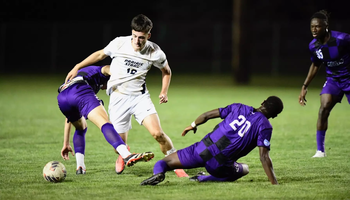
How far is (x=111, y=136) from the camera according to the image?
618 cm

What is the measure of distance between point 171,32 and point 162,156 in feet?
80.7

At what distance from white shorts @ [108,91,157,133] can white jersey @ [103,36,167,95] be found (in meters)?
0.08

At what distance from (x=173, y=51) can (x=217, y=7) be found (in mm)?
5906

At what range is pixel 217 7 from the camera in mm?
37094

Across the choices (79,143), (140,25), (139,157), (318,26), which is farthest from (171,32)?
(139,157)

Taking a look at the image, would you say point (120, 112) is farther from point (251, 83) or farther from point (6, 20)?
point (6, 20)

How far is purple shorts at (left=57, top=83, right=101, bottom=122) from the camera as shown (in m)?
6.47

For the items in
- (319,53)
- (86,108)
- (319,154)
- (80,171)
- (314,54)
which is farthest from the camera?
(314,54)

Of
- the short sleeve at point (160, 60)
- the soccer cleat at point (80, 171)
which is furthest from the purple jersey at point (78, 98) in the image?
the short sleeve at point (160, 60)

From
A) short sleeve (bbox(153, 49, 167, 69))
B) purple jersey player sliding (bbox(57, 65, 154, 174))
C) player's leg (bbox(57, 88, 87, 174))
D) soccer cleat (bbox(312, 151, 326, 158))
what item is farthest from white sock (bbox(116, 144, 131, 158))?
soccer cleat (bbox(312, 151, 326, 158))

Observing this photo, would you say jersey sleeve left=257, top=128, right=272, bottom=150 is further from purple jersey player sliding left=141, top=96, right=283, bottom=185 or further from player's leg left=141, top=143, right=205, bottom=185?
player's leg left=141, top=143, right=205, bottom=185

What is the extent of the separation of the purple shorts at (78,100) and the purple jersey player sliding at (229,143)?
3.71 ft

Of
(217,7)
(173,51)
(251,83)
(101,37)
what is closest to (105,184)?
(251,83)

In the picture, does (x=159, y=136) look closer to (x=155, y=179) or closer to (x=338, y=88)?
(x=155, y=179)
